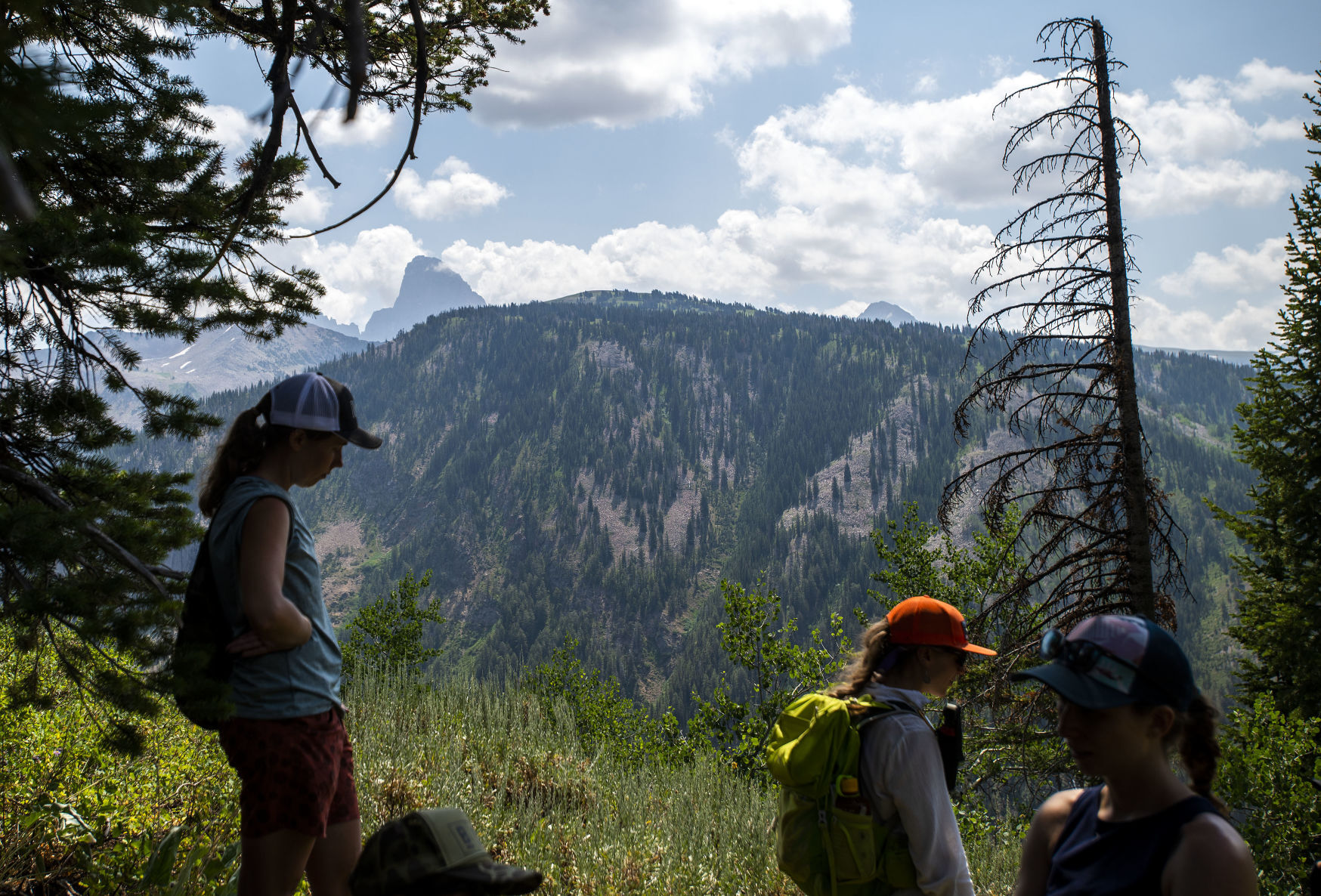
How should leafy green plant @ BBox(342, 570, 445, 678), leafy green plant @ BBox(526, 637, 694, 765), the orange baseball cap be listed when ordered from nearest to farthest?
the orange baseball cap → leafy green plant @ BBox(526, 637, 694, 765) → leafy green plant @ BBox(342, 570, 445, 678)

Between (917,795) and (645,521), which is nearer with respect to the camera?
(917,795)

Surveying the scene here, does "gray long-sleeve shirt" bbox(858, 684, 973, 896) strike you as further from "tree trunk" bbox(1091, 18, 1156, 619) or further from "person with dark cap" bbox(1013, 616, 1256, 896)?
"tree trunk" bbox(1091, 18, 1156, 619)

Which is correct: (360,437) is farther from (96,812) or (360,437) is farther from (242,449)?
(96,812)

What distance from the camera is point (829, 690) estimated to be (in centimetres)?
245

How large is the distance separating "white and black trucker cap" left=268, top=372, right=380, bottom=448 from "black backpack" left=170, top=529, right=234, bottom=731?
355 millimetres

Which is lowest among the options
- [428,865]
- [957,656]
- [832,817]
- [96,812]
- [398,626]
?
[398,626]

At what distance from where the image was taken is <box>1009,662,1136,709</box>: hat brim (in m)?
1.67

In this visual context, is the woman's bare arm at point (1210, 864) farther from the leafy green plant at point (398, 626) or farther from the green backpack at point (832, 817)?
the leafy green plant at point (398, 626)

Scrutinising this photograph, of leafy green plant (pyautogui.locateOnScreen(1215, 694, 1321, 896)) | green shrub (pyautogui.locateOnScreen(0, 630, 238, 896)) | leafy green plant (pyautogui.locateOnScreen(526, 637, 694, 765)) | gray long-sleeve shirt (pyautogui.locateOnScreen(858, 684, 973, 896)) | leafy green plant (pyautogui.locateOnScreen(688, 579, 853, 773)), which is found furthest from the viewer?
leafy green plant (pyautogui.locateOnScreen(526, 637, 694, 765))

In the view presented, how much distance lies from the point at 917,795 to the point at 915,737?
14 cm

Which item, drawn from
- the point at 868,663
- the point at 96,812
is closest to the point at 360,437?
the point at 868,663

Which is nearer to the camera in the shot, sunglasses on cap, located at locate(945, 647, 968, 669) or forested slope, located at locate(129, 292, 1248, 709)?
sunglasses on cap, located at locate(945, 647, 968, 669)

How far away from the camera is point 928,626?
233cm

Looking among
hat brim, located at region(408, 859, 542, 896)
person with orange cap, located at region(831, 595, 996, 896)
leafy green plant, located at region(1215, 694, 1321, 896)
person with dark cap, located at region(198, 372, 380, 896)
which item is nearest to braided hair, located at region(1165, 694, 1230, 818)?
person with orange cap, located at region(831, 595, 996, 896)
